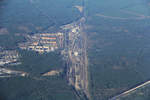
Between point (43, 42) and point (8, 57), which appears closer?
point (8, 57)

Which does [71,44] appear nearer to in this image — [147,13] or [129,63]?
[129,63]

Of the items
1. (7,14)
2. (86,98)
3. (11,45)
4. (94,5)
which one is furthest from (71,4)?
(86,98)

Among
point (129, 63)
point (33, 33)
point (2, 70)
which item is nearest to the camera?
point (2, 70)

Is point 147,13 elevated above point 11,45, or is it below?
above

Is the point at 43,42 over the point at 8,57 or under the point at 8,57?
over

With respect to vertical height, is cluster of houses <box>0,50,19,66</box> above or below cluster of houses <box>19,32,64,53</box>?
below

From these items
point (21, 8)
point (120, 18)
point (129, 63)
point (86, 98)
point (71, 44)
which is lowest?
point (86, 98)

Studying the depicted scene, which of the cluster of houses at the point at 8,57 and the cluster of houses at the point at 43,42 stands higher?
the cluster of houses at the point at 43,42

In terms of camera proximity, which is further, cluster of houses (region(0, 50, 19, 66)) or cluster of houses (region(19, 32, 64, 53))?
cluster of houses (region(19, 32, 64, 53))
